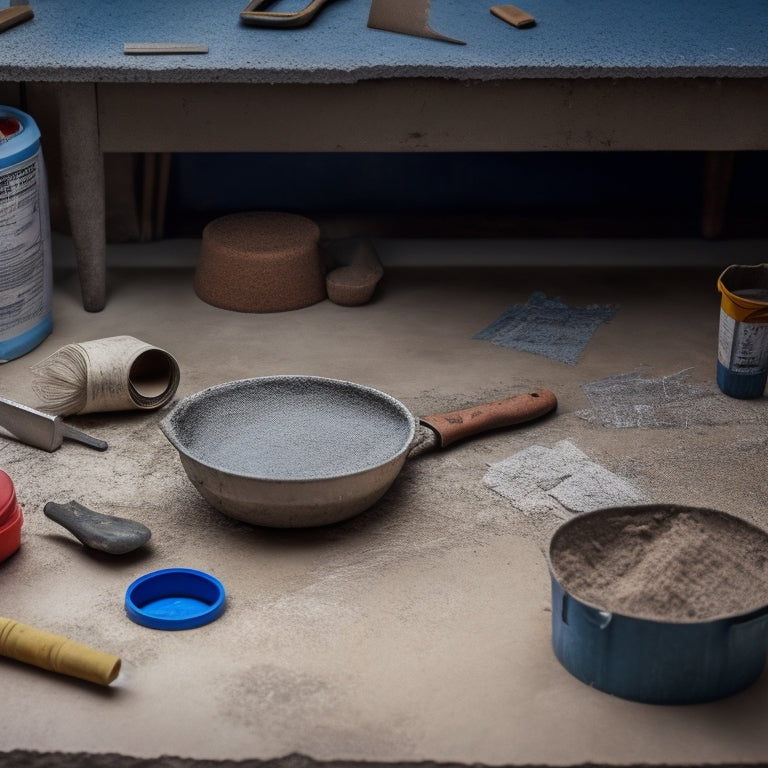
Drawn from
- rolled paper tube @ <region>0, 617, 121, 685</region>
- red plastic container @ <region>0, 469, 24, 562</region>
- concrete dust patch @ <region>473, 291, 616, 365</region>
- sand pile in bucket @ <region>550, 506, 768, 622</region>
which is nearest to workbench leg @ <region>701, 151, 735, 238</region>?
concrete dust patch @ <region>473, 291, 616, 365</region>

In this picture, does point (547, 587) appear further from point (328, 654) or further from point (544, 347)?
point (544, 347)

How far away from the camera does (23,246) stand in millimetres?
2914

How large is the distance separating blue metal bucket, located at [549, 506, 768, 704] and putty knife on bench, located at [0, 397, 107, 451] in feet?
3.95

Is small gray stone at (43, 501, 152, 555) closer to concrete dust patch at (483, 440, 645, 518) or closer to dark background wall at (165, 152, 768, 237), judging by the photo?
concrete dust patch at (483, 440, 645, 518)

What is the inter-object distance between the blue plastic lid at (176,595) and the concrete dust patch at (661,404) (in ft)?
3.51

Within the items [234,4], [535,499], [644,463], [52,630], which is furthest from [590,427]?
[234,4]

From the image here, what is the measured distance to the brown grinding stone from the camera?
130 inches

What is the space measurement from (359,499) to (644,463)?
69cm

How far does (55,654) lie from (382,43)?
1.84m

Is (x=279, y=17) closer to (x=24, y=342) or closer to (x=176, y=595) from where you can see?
(x=24, y=342)

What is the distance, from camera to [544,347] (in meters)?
3.15

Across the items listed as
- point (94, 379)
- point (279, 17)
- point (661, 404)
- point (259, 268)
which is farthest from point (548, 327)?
point (94, 379)

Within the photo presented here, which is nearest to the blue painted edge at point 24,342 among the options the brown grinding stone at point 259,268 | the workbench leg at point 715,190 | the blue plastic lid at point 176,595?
the brown grinding stone at point 259,268

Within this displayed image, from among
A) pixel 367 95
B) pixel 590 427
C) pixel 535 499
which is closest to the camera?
pixel 535 499
